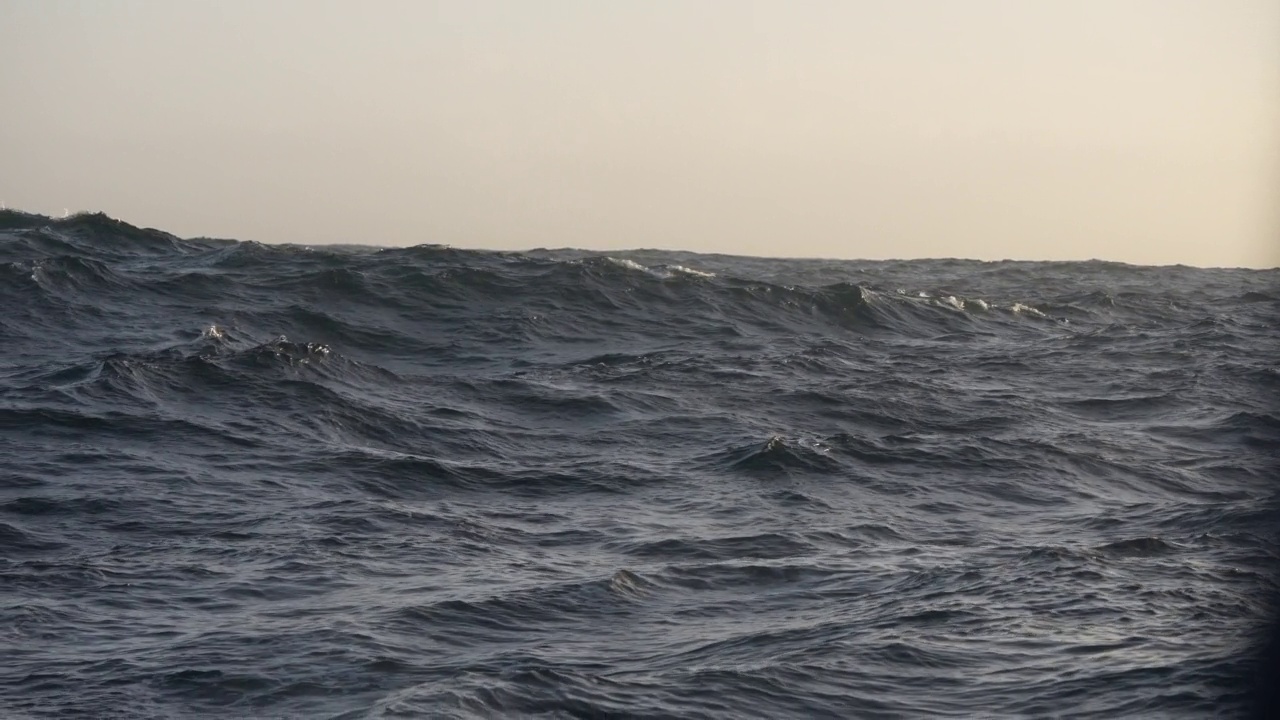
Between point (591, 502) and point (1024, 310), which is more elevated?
point (1024, 310)

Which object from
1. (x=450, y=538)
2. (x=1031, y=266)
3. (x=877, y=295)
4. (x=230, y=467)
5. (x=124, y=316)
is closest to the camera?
(x=450, y=538)

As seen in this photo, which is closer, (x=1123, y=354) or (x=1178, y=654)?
(x=1178, y=654)

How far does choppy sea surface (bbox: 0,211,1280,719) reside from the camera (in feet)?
32.5

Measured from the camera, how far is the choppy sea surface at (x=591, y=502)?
32.5 ft

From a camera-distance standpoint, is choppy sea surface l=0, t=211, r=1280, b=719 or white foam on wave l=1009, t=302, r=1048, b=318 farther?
white foam on wave l=1009, t=302, r=1048, b=318

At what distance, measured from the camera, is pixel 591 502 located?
16.0m

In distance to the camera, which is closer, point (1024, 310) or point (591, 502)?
point (591, 502)

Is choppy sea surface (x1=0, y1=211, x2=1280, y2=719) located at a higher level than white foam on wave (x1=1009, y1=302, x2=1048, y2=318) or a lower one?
lower

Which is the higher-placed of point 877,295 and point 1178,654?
point 877,295

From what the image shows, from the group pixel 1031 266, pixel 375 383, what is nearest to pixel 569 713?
pixel 375 383

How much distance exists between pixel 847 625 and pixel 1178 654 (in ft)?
8.42

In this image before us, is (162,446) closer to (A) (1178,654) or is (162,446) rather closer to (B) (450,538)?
(B) (450,538)

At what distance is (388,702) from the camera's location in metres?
9.22

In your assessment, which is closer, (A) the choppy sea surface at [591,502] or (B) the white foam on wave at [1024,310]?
(A) the choppy sea surface at [591,502]
